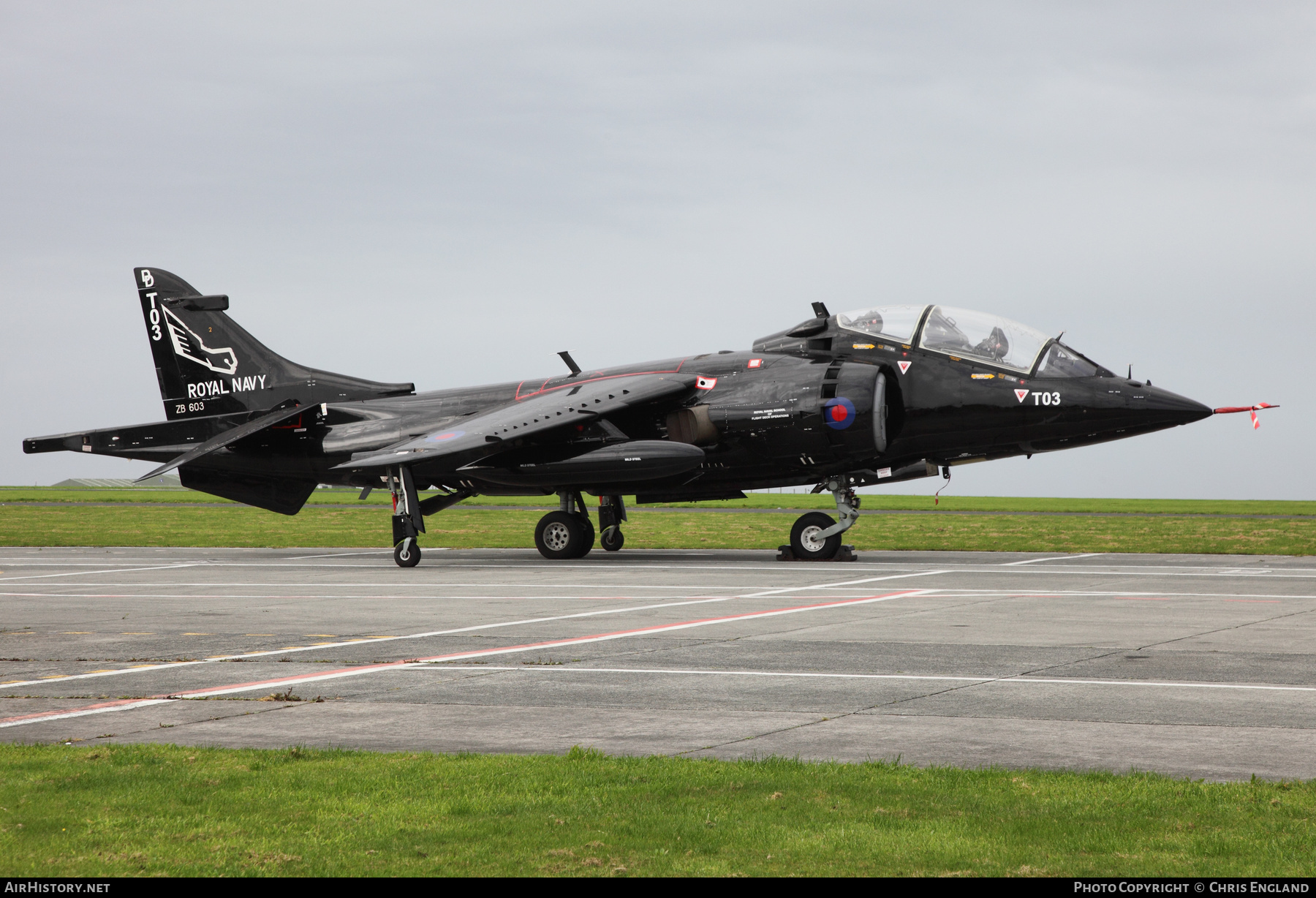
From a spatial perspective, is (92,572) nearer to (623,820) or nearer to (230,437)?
(230,437)

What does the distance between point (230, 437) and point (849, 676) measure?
18.8m

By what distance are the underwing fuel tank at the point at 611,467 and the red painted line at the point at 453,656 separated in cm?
620

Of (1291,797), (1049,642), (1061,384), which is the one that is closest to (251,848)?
(1291,797)

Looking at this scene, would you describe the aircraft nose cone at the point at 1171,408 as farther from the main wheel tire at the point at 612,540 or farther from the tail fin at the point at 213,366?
the tail fin at the point at 213,366

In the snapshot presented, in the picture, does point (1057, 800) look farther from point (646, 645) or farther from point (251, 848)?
point (646, 645)

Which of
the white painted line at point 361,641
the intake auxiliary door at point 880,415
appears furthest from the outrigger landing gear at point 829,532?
the white painted line at point 361,641

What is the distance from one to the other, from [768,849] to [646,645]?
6201mm

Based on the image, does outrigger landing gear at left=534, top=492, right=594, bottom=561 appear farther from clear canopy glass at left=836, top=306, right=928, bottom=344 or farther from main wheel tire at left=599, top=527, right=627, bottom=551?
clear canopy glass at left=836, top=306, right=928, bottom=344

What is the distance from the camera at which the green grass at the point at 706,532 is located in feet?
89.6

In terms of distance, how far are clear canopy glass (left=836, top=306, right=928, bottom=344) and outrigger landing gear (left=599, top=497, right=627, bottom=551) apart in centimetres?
658

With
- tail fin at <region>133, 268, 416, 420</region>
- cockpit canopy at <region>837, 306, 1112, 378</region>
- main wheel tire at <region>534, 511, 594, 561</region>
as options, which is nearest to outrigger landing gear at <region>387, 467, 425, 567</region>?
main wheel tire at <region>534, 511, 594, 561</region>

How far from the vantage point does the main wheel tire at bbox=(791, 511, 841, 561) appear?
21.5 meters

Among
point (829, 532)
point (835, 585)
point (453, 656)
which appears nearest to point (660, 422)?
point (829, 532)
